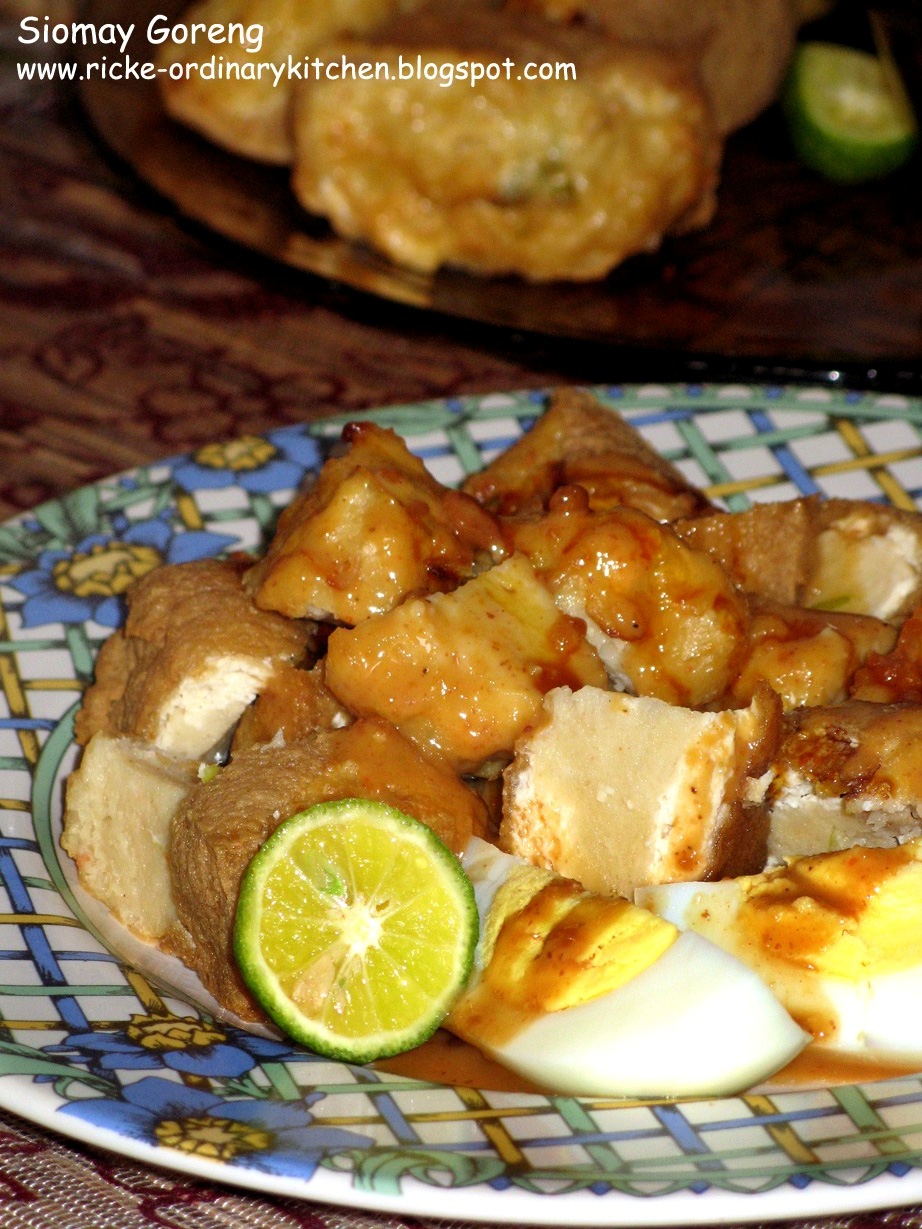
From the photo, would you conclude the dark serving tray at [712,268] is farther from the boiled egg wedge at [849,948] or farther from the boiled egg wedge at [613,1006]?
the boiled egg wedge at [613,1006]

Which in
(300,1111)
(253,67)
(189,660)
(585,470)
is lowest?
(300,1111)

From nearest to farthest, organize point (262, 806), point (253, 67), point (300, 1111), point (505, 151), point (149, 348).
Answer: point (300, 1111) → point (262, 806) → point (505, 151) → point (149, 348) → point (253, 67)

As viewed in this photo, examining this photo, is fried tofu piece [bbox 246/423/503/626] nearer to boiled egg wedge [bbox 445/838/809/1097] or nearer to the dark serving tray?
boiled egg wedge [bbox 445/838/809/1097]

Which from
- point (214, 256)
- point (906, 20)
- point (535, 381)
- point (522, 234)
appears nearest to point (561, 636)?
point (535, 381)

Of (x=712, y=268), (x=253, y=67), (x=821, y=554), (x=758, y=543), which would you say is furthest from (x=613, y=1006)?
(x=253, y=67)

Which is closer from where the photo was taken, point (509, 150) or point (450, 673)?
point (450, 673)

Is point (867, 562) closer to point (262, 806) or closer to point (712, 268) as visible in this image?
point (262, 806)

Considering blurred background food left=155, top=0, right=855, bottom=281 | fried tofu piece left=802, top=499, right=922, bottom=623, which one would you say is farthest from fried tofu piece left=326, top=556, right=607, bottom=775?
blurred background food left=155, top=0, right=855, bottom=281

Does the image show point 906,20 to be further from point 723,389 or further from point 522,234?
point 723,389
